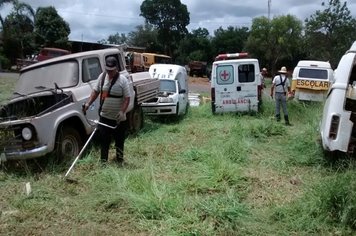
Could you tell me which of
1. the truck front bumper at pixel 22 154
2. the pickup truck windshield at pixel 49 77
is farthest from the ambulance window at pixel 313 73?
the truck front bumper at pixel 22 154

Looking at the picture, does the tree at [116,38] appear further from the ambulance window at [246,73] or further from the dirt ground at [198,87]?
the ambulance window at [246,73]

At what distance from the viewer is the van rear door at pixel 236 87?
15.0m

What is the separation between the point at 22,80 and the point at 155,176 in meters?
3.83

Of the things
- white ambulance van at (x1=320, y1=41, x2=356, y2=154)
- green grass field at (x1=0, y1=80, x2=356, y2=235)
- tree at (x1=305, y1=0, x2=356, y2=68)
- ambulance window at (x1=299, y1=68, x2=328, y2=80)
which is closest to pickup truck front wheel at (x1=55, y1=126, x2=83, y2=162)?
green grass field at (x1=0, y1=80, x2=356, y2=235)

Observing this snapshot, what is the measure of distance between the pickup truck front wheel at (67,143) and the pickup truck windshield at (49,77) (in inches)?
42.4

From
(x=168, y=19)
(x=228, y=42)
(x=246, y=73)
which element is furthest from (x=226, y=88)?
(x=168, y=19)

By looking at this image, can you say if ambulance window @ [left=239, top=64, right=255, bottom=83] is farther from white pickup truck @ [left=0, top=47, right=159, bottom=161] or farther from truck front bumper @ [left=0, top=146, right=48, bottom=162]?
truck front bumper @ [left=0, top=146, right=48, bottom=162]

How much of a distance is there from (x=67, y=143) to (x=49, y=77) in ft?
5.44

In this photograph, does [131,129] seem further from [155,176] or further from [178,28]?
[178,28]

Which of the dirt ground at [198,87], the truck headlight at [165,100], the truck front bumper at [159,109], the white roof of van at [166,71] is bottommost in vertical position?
the dirt ground at [198,87]

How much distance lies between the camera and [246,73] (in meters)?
15.2

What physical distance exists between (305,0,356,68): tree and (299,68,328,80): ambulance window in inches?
791

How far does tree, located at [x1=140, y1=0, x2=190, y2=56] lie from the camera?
7594cm

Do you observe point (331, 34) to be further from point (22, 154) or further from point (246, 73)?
point (22, 154)
